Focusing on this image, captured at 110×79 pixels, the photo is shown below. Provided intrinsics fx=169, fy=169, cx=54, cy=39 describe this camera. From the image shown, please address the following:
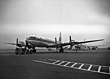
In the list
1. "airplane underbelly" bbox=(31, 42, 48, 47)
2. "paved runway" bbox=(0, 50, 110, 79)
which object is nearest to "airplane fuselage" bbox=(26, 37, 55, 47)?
"airplane underbelly" bbox=(31, 42, 48, 47)

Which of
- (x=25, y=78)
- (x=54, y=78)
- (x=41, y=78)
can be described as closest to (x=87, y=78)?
(x=54, y=78)

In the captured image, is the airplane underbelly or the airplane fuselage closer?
the airplane fuselage

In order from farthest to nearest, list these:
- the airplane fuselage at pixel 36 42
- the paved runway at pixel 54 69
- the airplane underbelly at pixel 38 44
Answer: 1. the airplane underbelly at pixel 38 44
2. the airplane fuselage at pixel 36 42
3. the paved runway at pixel 54 69

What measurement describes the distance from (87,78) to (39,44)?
31212mm

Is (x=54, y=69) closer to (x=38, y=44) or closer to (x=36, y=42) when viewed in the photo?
(x=36, y=42)

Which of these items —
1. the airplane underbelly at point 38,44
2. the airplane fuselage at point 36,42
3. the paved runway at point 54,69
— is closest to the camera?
the paved runway at point 54,69

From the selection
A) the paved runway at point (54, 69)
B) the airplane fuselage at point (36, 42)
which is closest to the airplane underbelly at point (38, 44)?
the airplane fuselage at point (36, 42)

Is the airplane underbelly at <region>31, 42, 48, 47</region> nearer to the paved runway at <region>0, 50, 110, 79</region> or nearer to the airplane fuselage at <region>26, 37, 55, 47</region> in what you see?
the airplane fuselage at <region>26, 37, 55, 47</region>

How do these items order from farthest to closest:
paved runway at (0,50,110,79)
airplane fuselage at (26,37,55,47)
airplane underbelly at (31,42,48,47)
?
1. airplane underbelly at (31,42,48,47)
2. airplane fuselage at (26,37,55,47)
3. paved runway at (0,50,110,79)

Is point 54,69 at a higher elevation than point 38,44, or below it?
below

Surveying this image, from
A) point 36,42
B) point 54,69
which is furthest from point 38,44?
point 54,69

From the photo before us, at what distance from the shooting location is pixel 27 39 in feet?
126

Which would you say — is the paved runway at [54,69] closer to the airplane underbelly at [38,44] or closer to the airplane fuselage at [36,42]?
the airplane fuselage at [36,42]

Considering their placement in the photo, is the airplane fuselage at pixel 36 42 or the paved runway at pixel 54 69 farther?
the airplane fuselage at pixel 36 42
